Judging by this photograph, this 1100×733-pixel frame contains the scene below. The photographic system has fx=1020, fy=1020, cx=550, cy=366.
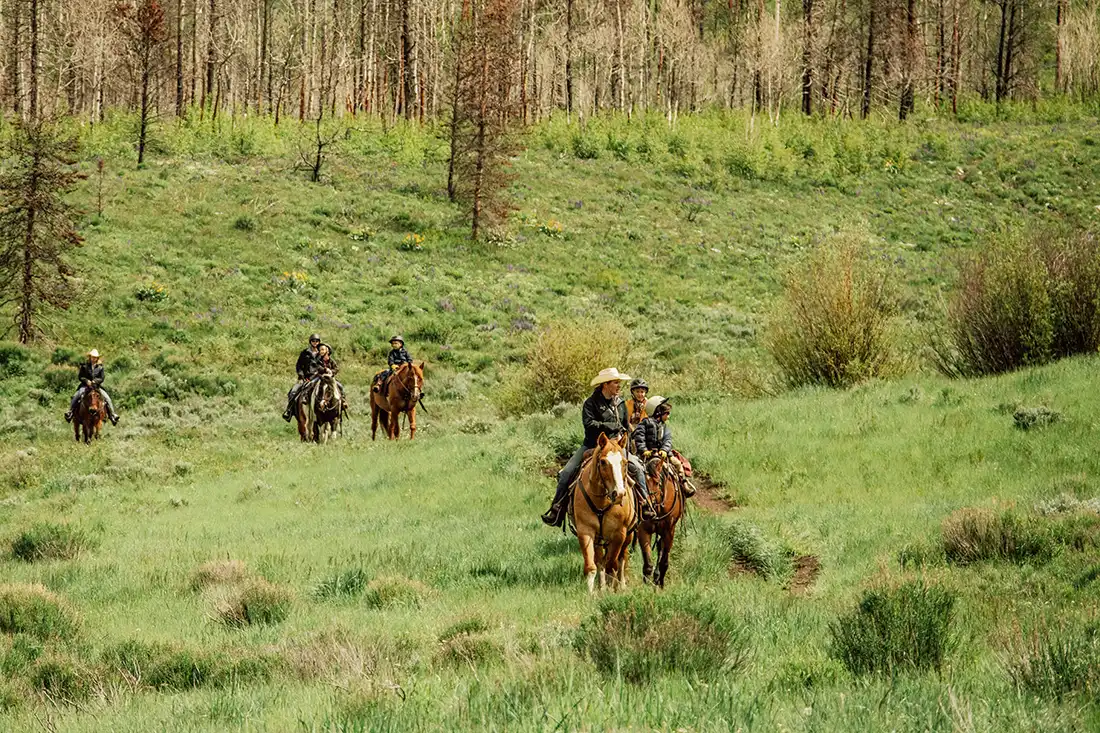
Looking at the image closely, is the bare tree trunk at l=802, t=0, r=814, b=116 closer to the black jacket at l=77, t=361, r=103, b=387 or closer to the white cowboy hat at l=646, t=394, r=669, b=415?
the black jacket at l=77, t=361, r=103, b=387

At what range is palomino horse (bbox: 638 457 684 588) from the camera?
1252cm

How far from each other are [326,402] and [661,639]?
21940 millimetres

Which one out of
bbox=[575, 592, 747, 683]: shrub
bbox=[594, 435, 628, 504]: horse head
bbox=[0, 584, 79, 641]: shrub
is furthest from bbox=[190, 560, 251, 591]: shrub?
bbox=[575, 592, 747, 683]: shrub

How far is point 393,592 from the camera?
37.6ft

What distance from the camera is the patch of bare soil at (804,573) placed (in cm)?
1289

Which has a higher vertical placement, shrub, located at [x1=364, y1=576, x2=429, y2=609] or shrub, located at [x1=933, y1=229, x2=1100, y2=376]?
shrub, located at [x1=933, y1=229, x2=1100, y2=376]

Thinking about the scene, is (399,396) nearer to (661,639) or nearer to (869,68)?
(661,639)

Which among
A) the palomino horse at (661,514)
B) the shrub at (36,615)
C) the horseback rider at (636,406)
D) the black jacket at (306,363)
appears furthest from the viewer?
the black jacket at (306,363)

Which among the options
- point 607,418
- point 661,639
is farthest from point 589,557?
point 661,639

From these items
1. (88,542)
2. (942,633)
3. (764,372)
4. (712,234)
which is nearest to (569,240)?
(712,234)

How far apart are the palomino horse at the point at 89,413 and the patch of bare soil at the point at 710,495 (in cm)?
1781

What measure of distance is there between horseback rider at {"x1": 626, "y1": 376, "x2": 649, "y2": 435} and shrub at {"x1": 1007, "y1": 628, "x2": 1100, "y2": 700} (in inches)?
266

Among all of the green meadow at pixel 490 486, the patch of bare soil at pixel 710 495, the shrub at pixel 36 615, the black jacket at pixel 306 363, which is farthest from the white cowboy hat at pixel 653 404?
the black jacket at pixel 306 363

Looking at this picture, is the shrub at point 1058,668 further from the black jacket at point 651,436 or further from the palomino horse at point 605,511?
the black jacket at point 651,436
